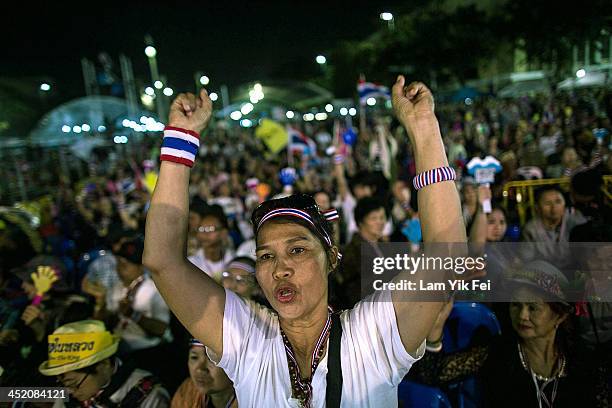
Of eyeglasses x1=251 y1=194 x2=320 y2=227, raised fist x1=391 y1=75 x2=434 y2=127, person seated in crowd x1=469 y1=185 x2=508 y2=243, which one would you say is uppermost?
raised fist x1=391 y1=75 x2=434 y2=127

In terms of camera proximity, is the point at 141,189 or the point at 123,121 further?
the point at 123,121

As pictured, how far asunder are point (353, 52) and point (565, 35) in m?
21.0

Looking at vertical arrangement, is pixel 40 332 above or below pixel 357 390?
below

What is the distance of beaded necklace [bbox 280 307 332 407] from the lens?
1.57 m

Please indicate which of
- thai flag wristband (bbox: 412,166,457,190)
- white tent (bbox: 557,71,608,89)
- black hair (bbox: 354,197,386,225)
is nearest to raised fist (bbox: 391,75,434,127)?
thai flag wristband (bbox: 412,166,457,190)

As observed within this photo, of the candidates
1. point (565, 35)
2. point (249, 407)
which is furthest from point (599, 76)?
point (249, 407)

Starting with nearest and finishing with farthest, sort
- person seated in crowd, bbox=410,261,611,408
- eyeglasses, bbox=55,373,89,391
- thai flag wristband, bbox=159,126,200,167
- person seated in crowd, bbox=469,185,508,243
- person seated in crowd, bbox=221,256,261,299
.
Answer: thai flag wristband, bbox=159,126,200,167
person seated in crowd, bbox=410,261,611,408
eyeglasses, bbox=55,373,89,391
person seated in crowd, bbox=469,185,508,243
person seated in crowd, bbox=221,256,261,299

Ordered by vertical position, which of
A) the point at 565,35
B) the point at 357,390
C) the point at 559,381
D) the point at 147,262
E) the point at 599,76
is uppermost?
the point at 565,35

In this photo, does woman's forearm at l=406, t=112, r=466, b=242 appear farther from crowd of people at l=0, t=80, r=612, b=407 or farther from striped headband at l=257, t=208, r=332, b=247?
striped headband at l=257, t=208, r=332, b=247

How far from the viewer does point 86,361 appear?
2.54 meters

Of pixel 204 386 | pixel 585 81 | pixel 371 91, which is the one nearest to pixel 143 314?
pixel 204 386

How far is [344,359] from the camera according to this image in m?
1.57

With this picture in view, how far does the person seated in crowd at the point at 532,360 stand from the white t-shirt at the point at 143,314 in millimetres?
2001

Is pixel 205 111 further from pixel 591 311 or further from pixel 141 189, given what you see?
pixel 141 189
